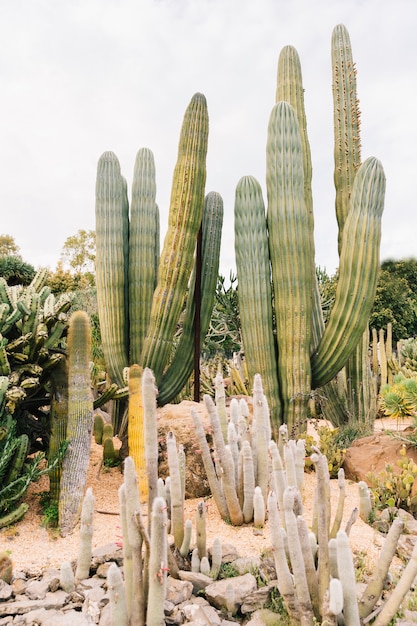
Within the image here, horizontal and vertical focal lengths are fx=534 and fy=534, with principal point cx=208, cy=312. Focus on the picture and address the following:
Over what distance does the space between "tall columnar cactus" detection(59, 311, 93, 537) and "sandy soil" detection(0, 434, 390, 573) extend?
0.85ft

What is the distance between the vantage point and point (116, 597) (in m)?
2.26

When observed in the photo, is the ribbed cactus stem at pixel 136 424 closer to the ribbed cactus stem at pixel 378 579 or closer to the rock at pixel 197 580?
the rock at pixel 197 580

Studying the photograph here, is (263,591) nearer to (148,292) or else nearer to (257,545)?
(257,545)

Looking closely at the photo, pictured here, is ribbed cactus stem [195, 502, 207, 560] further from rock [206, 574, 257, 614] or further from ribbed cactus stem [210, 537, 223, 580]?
rock [206, 574, 257, 614]

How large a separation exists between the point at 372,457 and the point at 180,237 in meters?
2.76

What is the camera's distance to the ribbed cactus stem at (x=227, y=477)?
3.37 m

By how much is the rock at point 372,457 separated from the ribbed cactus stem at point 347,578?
2.45m

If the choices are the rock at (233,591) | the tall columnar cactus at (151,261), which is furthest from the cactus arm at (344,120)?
the rock at (233,591)

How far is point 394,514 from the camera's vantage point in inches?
152

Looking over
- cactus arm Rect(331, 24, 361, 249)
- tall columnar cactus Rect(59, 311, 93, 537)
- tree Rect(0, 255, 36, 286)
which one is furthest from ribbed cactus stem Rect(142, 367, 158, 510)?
tree Rect(0, 255, 36, 286)

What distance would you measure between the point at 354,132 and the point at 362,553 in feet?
16.1

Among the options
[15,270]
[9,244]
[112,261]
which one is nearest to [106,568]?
[112,261]

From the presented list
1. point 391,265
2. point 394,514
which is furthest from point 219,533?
point 391,265

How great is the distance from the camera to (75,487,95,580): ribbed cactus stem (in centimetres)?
274
